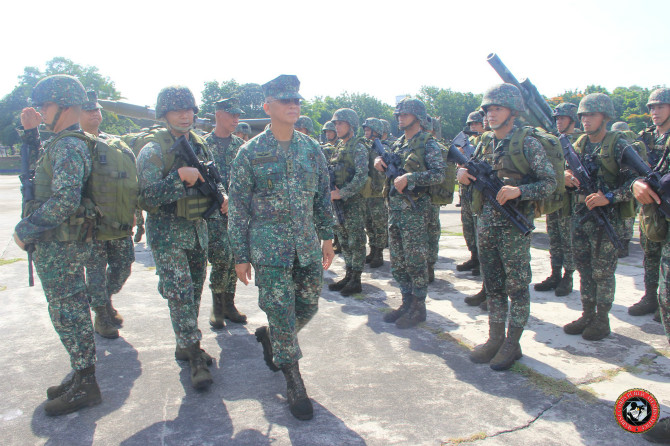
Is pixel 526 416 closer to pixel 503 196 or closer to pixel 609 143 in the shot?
pixel 503 196

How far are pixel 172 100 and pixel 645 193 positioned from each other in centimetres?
A: 372

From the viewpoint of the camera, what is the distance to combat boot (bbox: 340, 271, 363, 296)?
244 inches

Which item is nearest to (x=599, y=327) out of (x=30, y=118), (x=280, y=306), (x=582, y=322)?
(x=582, y=322)

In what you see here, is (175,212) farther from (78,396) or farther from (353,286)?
(353,286)

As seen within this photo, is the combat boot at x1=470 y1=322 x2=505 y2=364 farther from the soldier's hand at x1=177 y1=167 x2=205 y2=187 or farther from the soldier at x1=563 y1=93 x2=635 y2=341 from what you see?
the soldier's hand at x1=177 y1=167 x2=205 y2=187

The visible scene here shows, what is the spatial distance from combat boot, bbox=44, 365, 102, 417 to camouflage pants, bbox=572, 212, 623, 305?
4509 millimetres

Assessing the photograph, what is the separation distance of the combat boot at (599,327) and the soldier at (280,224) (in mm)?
2799

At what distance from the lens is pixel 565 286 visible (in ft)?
19.5

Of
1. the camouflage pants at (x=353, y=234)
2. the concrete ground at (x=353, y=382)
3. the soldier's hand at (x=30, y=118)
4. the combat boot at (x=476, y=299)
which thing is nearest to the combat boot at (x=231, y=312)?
the concrete ground at (x=353, y=382)

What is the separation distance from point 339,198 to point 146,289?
9.50 ft

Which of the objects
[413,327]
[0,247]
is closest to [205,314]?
[413,327]

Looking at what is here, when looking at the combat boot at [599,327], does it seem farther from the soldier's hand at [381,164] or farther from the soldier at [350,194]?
the soldier at [350,194]

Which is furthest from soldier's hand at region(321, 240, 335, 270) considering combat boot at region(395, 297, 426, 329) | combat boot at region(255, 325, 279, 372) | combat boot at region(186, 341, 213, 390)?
combat boot at region(395, 297, 426, 329)

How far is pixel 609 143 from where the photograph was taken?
179 inches
